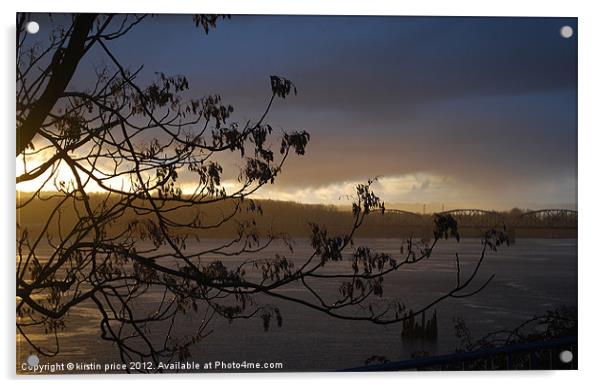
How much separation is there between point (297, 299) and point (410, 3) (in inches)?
66.0

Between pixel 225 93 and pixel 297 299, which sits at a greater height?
pixel 225 93

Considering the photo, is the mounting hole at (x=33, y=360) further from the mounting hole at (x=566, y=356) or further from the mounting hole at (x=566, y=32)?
the mounting hole at (x=566, y=32)

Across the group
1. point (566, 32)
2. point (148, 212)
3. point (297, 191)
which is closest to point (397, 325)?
point (297, 191)

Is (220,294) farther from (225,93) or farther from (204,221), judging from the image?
(225,93)

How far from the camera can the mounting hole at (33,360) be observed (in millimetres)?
4117

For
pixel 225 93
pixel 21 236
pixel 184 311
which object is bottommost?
pixel 184 311

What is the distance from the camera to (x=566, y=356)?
429 cm

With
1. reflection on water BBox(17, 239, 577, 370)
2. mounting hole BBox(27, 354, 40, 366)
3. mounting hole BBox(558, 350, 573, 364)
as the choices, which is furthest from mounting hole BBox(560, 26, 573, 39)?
mounting hole BBox(27, 354, 40, 366)

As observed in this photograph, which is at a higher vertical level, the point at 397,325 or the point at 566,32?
the point at 566,32

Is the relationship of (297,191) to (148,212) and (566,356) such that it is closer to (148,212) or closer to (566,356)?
(148,212)

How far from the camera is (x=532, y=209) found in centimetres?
430

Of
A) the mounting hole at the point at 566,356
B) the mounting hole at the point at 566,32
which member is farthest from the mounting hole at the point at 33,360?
the mounting hole at the point at 566,32

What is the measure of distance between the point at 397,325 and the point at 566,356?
0.91 m
